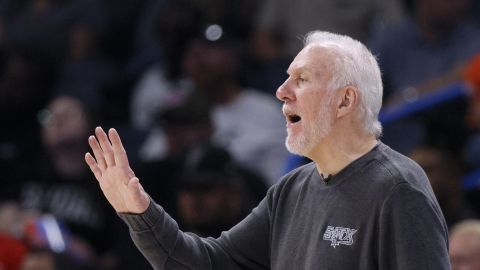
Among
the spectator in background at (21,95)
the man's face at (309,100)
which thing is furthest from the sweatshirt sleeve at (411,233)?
the spectator in background at (21,95)

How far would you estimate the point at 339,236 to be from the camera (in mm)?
2697

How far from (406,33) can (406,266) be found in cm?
364

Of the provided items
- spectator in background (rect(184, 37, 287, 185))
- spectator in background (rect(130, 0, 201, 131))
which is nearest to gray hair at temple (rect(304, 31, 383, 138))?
spectator in background (rect(184, 37, 287, 185))

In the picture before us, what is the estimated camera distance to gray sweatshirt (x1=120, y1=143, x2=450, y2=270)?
2.60 meters

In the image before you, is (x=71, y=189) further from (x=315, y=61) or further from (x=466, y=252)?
(x=315, y=61)

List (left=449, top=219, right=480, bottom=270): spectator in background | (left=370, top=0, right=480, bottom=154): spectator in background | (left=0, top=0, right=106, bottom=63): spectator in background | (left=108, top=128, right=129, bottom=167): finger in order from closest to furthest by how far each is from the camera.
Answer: (left=108, top=128, right=129, bottom=167): finger, (left=449, top=219, right=480, bottom=270): spectator in background, (left=370, top=0, right=480, bottom=154): spectator in background, (left=0, top=0, right=106, bottom=63): spectator in background

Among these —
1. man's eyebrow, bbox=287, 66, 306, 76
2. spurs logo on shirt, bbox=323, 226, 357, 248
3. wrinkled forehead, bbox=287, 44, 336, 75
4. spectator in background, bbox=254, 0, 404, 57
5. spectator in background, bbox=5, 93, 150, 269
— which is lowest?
spectator in background, bbox=5, 93, 150, 269

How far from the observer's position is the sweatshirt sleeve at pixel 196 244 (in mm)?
2863

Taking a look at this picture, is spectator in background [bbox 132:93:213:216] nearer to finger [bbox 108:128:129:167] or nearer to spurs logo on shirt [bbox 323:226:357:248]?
finger [bbox 108:128:129:167]

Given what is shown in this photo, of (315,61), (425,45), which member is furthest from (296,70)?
(425,45)

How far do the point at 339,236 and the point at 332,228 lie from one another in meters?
0.04

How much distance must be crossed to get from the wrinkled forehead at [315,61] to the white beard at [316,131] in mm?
77

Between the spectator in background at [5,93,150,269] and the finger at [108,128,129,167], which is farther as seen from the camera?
the spectator in background at [5,93,150,269]

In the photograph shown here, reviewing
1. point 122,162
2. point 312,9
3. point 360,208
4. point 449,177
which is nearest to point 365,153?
point 360,208
